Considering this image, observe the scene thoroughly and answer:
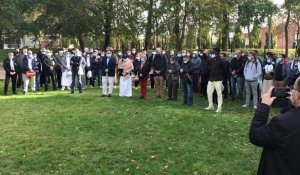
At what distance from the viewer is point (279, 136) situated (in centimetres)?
398

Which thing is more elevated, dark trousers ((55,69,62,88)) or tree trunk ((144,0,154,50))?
tree trunk ((144,0,154,50))

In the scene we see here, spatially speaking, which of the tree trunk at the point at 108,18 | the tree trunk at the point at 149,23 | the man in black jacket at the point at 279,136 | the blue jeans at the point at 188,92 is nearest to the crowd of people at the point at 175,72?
the blue jeans at the point at 188,92

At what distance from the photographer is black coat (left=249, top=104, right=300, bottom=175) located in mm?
3969

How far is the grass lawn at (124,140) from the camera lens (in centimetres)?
879

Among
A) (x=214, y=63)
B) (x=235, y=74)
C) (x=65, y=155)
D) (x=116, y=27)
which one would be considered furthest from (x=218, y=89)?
(x=116, y=27)

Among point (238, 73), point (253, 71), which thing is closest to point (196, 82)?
point (238, 73)

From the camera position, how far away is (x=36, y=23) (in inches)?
2028

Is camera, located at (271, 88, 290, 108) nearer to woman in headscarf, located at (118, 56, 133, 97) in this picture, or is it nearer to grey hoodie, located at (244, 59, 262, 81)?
grey hoodie, located at (244, 59, 262, 81)

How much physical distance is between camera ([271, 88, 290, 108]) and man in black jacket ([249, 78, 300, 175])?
0.04 m

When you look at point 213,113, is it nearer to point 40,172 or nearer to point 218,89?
point 218,89

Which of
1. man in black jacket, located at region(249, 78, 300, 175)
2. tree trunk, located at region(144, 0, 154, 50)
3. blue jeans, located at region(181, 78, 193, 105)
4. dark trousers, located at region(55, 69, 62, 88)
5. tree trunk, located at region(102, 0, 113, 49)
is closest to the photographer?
man in black jacket, located at region(249, 78, 300, 175)

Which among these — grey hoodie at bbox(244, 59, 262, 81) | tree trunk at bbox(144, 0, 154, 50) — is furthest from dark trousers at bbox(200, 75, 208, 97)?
tree trunk at bbox(144, 0, 154, 50)

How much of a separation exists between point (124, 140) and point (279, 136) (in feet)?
22.7

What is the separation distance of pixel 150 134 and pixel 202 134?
4.14ft
